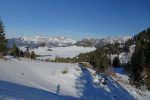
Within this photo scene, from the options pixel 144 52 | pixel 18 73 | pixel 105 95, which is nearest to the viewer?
pixel 18 73

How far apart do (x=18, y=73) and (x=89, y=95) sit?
9607 millimetres

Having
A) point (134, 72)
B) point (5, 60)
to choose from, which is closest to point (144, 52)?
point (134, 72)

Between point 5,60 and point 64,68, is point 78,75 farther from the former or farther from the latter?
point 5,60

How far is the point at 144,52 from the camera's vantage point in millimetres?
77812

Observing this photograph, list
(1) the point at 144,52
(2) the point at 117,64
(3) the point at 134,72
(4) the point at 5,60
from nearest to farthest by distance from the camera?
(4) the point at 5,60
(3) the point at 134,72
(1) the point at 144,52
(2) the point at 117,64

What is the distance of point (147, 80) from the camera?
192ft

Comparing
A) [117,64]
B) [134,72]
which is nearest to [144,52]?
[134,72]

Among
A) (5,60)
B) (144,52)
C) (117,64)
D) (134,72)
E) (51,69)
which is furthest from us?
(117,64)

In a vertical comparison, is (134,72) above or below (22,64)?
below

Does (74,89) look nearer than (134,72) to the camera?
Yes

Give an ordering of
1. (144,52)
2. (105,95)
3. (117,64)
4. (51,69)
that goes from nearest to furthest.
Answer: (105,95)
(51,69)
(144,52)
(117,64)

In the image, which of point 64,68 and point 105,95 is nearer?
point 105,95

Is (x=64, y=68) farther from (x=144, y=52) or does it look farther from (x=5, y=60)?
(x=144, y=52)

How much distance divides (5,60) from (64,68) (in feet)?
33.1
